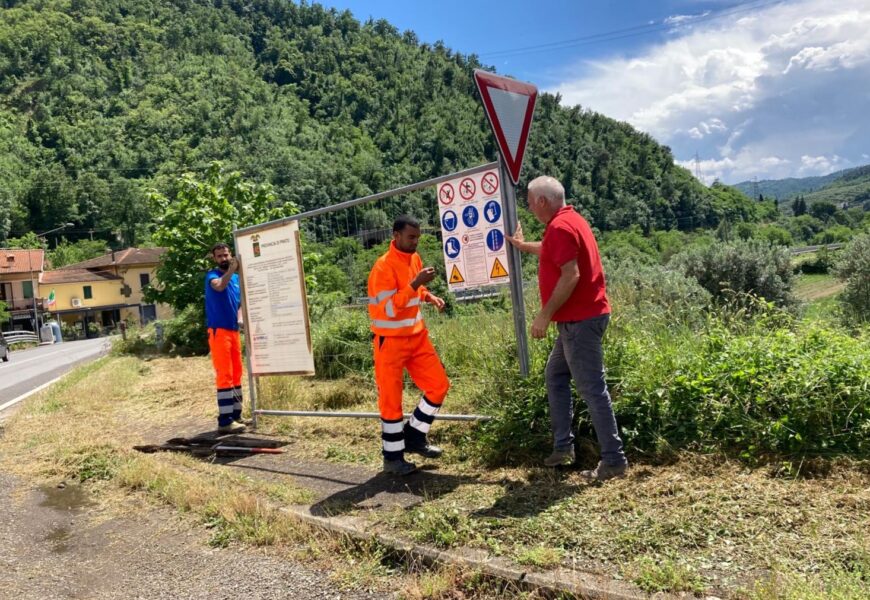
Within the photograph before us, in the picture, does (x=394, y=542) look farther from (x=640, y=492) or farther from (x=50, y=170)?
(x=50, y=170)

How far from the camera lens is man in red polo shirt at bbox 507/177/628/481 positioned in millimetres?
A: 3977

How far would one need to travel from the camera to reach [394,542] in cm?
352

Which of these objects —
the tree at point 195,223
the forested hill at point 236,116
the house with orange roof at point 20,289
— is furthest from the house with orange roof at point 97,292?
the tree at point 195,223

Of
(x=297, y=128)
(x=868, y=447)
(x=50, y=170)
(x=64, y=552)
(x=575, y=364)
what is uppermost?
(x=297, y=128)

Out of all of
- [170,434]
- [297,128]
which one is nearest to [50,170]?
[297,128]

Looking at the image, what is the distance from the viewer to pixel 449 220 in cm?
525

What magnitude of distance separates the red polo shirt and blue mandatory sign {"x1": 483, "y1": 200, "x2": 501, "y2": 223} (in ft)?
2.62

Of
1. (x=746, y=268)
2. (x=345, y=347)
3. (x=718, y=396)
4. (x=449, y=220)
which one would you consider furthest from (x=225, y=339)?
→ (x=746, y=268)

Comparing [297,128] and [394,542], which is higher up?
[297,128]

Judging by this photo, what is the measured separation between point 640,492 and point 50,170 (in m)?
127

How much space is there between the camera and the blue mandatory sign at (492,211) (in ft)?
16.1

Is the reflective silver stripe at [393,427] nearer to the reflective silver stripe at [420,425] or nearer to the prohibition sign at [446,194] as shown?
the reflective silver stripe at [420,425]

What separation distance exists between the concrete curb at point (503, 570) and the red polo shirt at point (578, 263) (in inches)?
63.1

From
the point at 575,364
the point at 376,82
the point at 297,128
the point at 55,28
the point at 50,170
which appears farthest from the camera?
the point at 376,82
